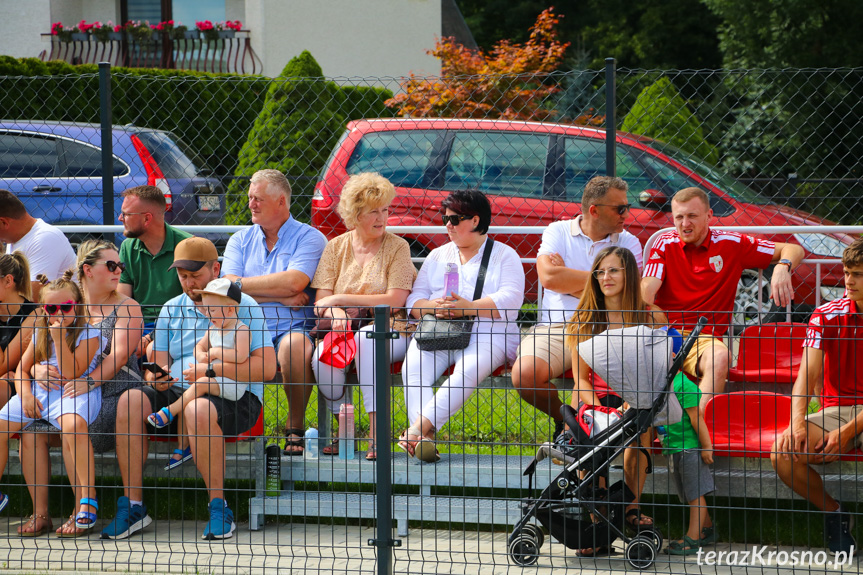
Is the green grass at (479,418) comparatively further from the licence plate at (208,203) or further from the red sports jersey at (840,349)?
the licence plate at (208,203)

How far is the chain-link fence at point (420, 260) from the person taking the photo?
396 centimetres

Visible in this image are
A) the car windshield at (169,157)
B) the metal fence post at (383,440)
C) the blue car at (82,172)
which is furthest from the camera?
the car windshield at (169,157)

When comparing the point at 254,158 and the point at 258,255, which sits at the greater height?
the point at 254,158

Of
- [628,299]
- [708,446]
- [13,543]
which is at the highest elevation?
[628,299]

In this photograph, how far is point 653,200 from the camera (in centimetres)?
641

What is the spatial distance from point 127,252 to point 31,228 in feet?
2.12

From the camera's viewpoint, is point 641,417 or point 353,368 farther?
point 353,368

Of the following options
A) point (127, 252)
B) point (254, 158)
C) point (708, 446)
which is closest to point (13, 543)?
point (127, 252)

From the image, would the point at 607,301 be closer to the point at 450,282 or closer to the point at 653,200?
the point at 450,282

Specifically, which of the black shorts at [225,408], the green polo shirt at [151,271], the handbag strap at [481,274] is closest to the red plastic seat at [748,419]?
the handbag strap at [481,274]

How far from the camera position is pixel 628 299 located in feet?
14.0

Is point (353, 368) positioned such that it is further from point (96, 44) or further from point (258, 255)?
point (96, 44)

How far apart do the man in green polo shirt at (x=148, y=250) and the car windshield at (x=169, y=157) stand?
3.21 metres

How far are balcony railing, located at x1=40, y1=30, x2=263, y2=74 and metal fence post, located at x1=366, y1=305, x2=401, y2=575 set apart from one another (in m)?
14.0
